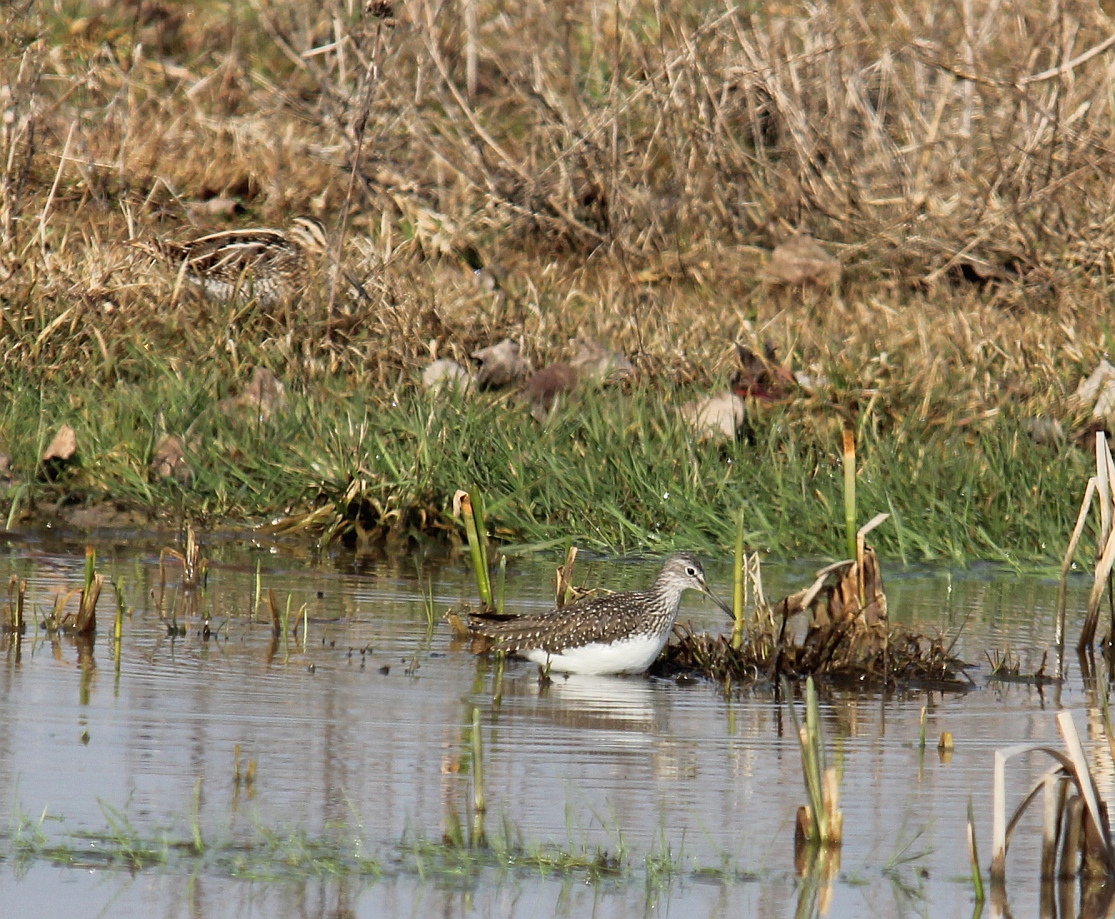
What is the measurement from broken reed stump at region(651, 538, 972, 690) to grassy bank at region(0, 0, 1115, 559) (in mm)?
2242

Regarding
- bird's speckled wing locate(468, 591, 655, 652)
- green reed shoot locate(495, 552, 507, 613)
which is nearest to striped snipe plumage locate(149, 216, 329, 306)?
green reed shoot locate(495, 552, 507, 613)

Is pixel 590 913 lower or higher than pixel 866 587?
→ lower

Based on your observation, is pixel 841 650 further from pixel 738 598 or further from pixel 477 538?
pixel 477 538

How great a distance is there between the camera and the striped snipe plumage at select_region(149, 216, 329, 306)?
1206cm

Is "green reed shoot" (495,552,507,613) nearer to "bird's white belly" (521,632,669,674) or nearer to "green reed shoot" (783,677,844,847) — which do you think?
"bird's white belly" (521,632,669,674)

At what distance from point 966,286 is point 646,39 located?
3.69 meters

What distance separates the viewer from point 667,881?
456cm

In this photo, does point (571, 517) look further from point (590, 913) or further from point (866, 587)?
point (590, 913)

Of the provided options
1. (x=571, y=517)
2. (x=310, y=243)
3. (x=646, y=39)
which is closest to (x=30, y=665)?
(x=571, y=517)

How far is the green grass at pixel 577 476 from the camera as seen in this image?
9.57 meters

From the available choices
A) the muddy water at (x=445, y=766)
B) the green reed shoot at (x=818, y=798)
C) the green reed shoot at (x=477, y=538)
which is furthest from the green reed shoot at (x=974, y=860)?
the green reed shoot at (x=477, y=538)

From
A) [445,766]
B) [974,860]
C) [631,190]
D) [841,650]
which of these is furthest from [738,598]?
[631,190]

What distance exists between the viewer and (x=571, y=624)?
284 inches

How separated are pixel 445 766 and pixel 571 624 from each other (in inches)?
68.3
